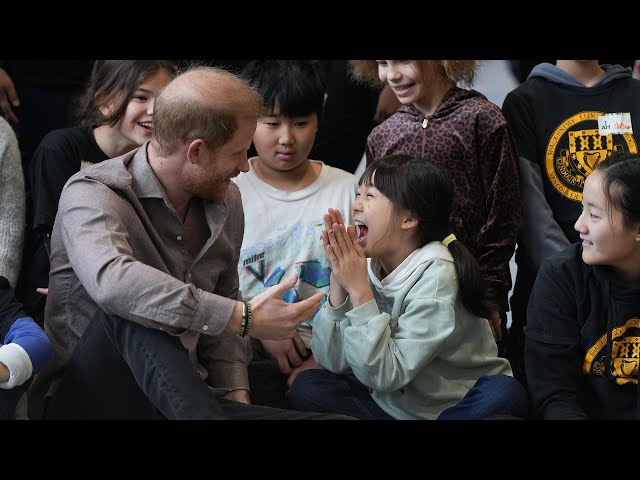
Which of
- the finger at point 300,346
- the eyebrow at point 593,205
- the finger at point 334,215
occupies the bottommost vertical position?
the finger at point 300,346

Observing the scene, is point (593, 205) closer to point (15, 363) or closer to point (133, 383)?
point (133, 383)

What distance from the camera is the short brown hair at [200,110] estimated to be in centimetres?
194

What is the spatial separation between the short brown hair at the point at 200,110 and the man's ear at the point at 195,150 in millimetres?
15

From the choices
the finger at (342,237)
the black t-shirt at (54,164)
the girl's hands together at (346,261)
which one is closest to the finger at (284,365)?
the girl's hands together at (346,261)

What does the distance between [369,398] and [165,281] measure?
66cm

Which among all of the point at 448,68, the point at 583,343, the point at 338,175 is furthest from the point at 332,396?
the point at 448,68

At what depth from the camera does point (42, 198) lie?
234cm

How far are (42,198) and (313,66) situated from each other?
0.82m

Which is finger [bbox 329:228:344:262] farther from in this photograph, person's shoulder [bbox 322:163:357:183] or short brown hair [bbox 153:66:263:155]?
person's shoulder [bbox 322:163:357:183]

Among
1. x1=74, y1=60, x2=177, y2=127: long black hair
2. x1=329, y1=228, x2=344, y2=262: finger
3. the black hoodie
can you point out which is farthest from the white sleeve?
the black hoodie

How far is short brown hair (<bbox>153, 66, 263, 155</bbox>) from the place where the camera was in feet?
6.37

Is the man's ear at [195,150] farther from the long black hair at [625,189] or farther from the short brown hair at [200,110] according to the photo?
the long black hair at [625,189]

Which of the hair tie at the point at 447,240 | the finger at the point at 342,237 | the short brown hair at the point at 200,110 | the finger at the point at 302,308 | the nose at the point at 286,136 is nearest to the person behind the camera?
the finger at the point at 302,308

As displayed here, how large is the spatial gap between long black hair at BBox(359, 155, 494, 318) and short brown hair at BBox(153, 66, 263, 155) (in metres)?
0.36
